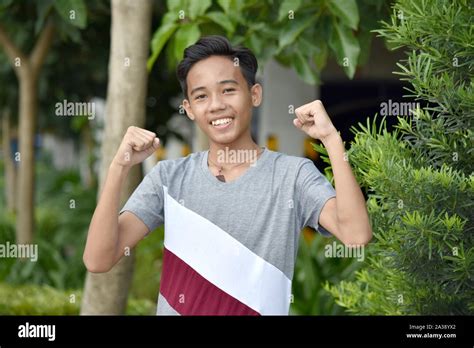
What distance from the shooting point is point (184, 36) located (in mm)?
4688

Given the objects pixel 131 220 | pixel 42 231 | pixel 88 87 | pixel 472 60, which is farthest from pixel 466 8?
pixel 42 231

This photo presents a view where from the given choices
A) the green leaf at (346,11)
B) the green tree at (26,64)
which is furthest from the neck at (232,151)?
the green tree at (26,64)

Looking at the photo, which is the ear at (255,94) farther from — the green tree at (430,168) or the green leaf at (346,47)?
the green leaf at (346,47)

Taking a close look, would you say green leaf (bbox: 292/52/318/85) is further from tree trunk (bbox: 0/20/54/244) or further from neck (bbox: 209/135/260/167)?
tree trunk (bbox: 0/20/54/244)

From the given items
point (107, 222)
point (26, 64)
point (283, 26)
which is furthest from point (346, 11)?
point (26, 64)

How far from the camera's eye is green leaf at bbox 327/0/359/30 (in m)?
4.48

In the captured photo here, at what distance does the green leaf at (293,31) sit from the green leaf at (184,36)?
1.47 ft

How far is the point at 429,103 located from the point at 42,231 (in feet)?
31.7

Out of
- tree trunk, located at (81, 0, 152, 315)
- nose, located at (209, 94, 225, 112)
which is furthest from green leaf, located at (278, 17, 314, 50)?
nose, located at (209, 94, 225, 112)

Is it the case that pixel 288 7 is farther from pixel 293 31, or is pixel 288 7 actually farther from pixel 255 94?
pixel 255 94

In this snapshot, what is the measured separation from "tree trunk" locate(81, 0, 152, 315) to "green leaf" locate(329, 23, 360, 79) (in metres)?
1.24

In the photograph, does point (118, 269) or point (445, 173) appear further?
point (118, 269)

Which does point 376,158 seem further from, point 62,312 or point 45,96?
point 45,96
